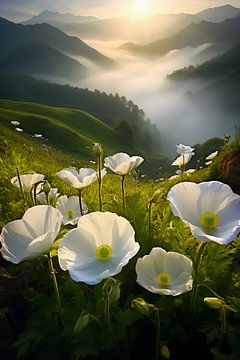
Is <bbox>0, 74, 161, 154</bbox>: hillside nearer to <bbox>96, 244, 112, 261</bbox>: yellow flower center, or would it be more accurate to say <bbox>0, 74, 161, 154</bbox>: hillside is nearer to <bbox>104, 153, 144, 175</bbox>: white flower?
<bbox>104, 153, 144, 175</bbox>: white flower

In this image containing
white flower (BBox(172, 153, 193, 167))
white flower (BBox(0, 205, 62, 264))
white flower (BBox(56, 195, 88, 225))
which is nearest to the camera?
white flower (BBox(0, 205, 62, 264))

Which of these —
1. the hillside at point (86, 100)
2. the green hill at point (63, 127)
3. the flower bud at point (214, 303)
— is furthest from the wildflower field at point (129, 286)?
the hillside at point (86, 100)

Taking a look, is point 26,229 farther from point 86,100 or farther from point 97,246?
point 86,100

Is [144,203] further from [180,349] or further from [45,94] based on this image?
[45,94]

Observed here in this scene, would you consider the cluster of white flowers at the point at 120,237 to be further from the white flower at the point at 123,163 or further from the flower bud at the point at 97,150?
the white flower at the point at 123,163

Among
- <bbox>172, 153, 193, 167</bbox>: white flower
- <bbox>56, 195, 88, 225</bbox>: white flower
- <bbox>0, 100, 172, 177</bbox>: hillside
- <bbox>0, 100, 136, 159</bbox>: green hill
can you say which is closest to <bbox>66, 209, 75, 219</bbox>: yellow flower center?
<bbox>56, 195, 88, 225</bbox>: white flower

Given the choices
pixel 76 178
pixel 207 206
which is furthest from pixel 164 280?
pixel 76 178

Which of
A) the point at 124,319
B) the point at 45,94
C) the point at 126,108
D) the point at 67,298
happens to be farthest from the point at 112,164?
the point at 45,94
